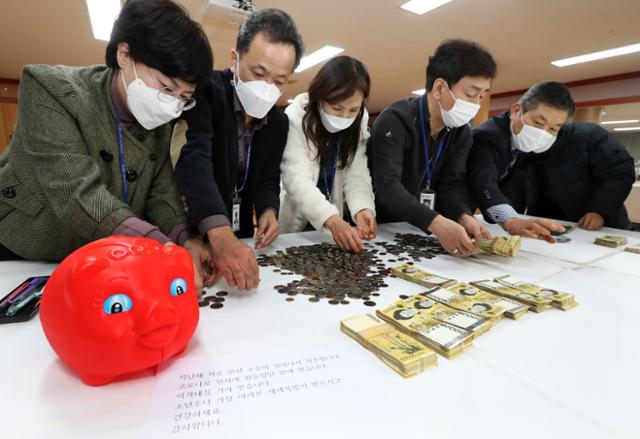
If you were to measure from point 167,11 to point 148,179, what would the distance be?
565mm

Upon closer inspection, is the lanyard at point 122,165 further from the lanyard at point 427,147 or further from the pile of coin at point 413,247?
the lanyard at point 427,147

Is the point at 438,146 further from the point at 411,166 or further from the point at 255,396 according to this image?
the point at 255,396

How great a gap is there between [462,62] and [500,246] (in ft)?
3.18

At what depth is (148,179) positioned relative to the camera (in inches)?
50.6

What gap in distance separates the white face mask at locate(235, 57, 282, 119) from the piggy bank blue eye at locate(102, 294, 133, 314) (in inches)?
42.9

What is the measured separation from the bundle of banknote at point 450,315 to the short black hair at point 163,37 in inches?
39.3

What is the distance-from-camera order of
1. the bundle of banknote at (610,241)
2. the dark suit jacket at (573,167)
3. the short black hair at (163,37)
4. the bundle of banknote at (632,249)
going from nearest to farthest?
the short black hair at (163,37) < the bundle of banknote at (632,249) < the bundle of banknote at (610,241) < the dark suit jacket at (573,167)

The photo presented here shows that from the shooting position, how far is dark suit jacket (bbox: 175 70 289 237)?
1.25 m

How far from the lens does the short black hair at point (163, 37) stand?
3.42 feet

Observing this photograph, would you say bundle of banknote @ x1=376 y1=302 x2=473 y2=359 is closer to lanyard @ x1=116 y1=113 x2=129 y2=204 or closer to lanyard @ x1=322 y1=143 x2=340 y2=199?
lanyard @ x1=116 y1=113 x2=129 y2=204

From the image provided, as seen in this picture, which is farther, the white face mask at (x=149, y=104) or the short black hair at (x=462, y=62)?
the short black hair at (x=462, y=62)

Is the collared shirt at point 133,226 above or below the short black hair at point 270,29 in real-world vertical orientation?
below

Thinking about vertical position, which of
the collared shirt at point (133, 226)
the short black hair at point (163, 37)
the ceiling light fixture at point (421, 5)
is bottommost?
the collared shirt at point (133, 226)

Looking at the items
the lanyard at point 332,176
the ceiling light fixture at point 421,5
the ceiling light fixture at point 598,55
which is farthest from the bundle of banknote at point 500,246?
the ceiling light fixture at point 598,55
